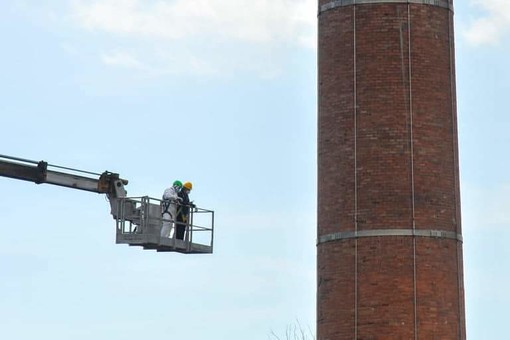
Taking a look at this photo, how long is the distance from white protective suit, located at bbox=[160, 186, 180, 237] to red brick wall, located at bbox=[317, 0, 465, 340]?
367 cm

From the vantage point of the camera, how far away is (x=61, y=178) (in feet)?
104

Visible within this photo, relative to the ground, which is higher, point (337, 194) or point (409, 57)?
point (409, 57)

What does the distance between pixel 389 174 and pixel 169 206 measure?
18.6 ft

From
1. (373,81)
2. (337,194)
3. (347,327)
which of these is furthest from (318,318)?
(373,81)

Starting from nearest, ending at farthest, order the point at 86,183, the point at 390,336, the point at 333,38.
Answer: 1. the point at 390,336
2. the point at 333,38
3. the point at 86,183

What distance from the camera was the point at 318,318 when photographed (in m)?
29.2

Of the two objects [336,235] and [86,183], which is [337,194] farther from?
[86,183]

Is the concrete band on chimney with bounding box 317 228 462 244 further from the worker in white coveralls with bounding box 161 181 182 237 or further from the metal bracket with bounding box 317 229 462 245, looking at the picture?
the worker in white coveralls with bounding box 161 181 182 237

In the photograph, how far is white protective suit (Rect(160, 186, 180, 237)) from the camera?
3073 centimetres

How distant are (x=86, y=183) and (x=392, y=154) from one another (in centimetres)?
812

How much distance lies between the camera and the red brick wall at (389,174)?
92.0 ft

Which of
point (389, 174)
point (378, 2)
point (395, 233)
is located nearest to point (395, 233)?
point (395, 233)

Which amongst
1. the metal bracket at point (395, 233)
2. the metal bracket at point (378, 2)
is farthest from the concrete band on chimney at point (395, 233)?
the metal bracket at point (378, 2)

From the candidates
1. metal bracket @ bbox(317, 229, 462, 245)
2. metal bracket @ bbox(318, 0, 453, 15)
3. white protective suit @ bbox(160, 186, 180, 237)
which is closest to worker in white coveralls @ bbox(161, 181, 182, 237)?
white protective suit @ bbox(160, 186, 180, 237)
